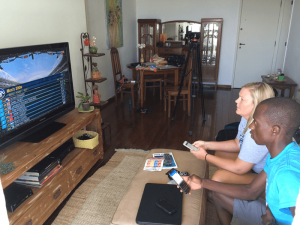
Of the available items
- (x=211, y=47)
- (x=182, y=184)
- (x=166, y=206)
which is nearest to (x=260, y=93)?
(x=182, y=184)

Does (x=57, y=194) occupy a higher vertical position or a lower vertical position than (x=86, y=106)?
lower

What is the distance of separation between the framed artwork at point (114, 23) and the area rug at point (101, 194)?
2606 millimetres

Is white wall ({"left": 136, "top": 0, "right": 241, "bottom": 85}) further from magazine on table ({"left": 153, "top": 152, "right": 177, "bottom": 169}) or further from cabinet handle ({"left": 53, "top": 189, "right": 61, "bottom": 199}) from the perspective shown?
cabinet handle ({"left": 53, "top": 189, "right": 61, "bottom": 199})

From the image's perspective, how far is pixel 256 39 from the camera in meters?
5.47

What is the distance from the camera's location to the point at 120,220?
130cm

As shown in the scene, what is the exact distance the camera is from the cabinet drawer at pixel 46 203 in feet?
5.10

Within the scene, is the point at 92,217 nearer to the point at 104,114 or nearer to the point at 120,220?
the point at 120,220

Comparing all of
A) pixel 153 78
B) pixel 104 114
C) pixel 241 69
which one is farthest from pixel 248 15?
pixel 104 114

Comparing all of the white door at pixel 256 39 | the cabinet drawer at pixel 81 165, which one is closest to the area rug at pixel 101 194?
the cabinet drawer at pixel 81 165

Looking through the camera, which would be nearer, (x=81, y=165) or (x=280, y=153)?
(x=280, y=153)

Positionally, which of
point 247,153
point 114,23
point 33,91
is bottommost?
point 247,153

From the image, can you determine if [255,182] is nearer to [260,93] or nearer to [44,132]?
[260,93]

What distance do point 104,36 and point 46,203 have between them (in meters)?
3.24

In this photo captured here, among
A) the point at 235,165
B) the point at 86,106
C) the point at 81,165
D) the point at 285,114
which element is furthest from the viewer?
the point at 86,106
